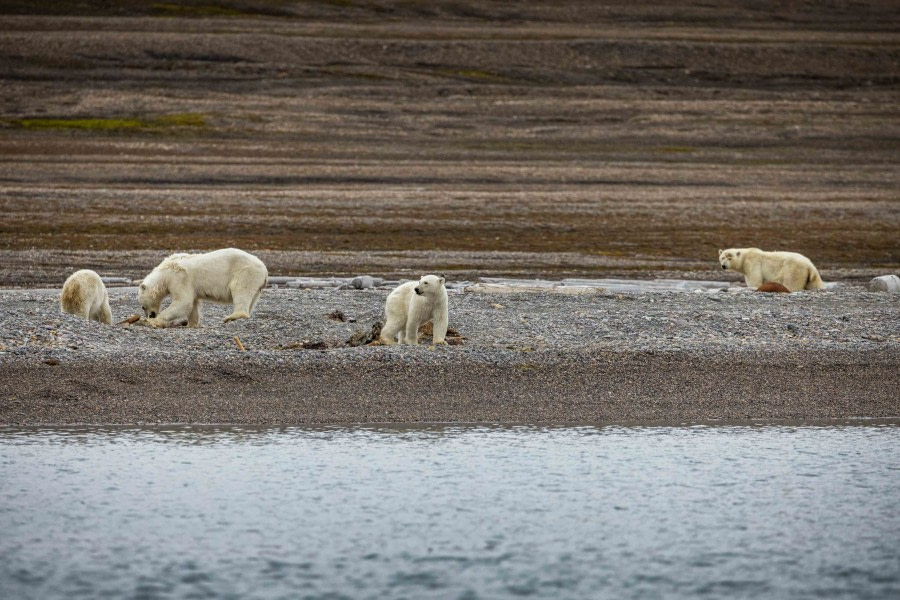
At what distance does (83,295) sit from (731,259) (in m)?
11.8

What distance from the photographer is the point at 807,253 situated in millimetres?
31281

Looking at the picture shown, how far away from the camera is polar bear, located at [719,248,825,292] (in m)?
20.6

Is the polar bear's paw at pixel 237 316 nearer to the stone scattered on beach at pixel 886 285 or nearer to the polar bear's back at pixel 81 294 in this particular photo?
the polar bear's back at pixel 81 294

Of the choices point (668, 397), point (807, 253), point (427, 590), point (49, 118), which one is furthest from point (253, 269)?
point (49, 118)

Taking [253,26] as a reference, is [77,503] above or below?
below

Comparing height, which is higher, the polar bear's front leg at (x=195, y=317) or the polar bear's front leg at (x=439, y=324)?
the polar bear's front leg at (x=439, y=324)

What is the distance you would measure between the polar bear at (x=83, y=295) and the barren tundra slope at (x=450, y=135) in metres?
8.50

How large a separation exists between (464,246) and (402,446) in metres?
21.0

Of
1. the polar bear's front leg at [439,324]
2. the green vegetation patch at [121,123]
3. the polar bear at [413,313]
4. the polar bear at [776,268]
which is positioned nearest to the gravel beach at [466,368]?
the polar bear's front leg at [439,324]

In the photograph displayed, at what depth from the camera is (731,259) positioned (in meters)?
22.3

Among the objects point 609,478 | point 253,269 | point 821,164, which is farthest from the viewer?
point 821,164

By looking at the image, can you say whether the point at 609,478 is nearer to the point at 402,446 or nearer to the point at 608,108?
the point at 402,446

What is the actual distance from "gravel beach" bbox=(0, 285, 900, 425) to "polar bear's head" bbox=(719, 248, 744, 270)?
5.12 metres

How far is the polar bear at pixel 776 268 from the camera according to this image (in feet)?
67.7
